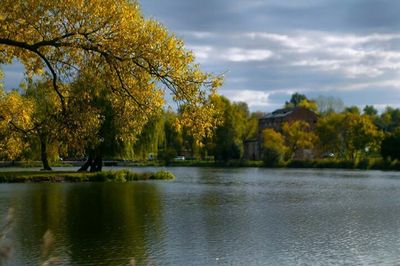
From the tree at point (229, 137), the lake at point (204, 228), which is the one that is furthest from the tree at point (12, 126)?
the tree at point (229, 137)

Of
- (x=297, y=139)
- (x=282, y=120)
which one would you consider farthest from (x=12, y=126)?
(x=282, y=120)

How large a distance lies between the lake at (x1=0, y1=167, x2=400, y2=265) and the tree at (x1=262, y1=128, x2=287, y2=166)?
60.3 m

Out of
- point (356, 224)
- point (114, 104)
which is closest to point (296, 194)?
point (356, 224)

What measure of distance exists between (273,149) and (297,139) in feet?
23.9

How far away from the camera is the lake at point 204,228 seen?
15938 millimetres

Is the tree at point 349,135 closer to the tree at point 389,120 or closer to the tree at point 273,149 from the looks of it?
the tree at point 273,149

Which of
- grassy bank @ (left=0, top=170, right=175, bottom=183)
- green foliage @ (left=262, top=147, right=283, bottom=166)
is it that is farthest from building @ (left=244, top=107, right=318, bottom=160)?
grassy bank @ (left=0, top=170, right=175, bottom=183)

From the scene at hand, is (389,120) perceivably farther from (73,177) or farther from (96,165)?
(73,177)

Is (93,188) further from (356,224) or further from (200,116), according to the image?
(200,116)

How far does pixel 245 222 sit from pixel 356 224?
4.92 metres

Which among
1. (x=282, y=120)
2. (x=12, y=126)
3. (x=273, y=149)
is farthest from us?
(x=282, y=120)

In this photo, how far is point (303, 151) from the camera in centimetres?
11225

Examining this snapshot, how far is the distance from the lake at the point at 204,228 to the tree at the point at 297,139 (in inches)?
2563

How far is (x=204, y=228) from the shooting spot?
70.0 feet
